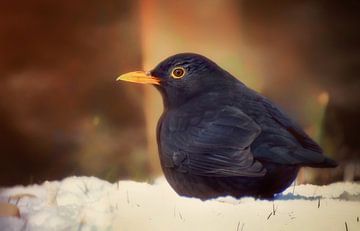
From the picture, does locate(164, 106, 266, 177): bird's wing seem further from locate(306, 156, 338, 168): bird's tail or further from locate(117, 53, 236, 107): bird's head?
locate(306, 156, 338, 168): bird's tail

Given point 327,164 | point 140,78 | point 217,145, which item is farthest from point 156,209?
point 327,164

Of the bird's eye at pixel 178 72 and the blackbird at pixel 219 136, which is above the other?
the bird's eye at pixel 178 72

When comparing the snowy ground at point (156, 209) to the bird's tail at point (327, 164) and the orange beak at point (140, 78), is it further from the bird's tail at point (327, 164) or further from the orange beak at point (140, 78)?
the orange beak at point (140, 78)

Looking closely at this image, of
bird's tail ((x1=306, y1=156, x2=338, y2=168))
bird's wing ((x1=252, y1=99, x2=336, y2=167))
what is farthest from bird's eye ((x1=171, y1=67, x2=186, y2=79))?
bird's tail ((x1=306, y1=156, x2=338, y2=168))

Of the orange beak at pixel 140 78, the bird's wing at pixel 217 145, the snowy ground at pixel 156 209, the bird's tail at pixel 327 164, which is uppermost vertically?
the orange beak at pixel 140 78

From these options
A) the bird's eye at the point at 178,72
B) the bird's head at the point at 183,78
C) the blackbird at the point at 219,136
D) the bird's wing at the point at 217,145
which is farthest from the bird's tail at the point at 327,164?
the bird's eye at the point at 178,72

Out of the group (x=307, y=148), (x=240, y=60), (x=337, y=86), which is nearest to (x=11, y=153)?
(x=240, y=60)
